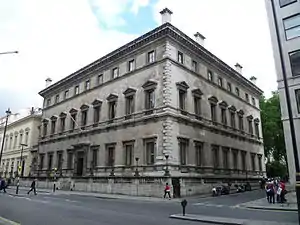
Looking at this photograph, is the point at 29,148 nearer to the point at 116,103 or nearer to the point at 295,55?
the point at 116,103

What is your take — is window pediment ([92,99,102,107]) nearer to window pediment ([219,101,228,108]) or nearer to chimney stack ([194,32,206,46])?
chimney stack ([194,32,206,46])

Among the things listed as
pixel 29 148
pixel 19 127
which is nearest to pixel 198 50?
pixel 29 148

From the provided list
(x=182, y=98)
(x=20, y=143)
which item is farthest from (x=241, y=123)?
(x=20, y=143)

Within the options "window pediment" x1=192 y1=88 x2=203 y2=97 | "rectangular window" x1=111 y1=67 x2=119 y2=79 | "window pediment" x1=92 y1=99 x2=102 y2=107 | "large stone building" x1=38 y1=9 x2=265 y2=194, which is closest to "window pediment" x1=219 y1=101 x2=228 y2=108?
"large stone building" x1=38 y1=9 x2=265 y2=194

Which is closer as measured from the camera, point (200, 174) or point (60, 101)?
point (200, 174)

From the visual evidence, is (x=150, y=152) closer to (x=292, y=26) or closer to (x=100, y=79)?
(x=100, y=79)

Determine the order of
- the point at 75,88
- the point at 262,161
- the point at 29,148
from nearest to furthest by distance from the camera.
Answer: the point at 75,88, the point at 262,161, the point at 29,148

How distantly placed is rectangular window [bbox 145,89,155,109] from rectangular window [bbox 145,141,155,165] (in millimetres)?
3872

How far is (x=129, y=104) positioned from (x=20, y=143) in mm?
35502

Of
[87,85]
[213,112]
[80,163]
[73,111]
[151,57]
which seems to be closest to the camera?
[151,57]

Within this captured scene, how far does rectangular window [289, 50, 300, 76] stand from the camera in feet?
66.0

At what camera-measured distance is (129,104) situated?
31031 millimetres

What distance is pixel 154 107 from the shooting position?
27.6 m

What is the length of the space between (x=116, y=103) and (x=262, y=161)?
85.7 feet
